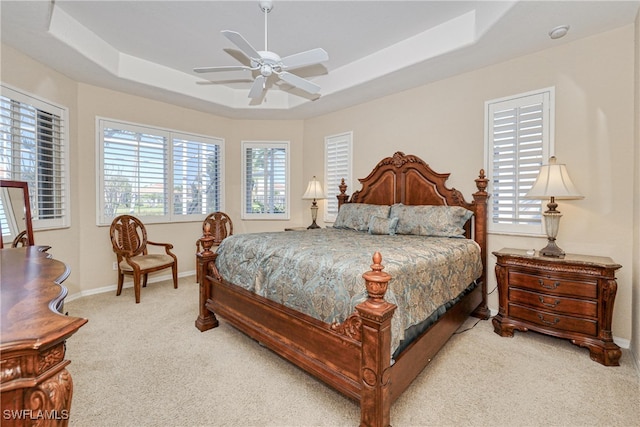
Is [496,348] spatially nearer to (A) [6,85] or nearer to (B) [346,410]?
(B) [346,410]

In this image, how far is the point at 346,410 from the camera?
1760 mm

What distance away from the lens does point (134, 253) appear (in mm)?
3996

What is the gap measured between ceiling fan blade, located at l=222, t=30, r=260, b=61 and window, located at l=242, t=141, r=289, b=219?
304 cm

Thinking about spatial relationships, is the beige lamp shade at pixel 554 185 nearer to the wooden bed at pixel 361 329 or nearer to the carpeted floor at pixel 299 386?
the wooden bed at pixel 361 329

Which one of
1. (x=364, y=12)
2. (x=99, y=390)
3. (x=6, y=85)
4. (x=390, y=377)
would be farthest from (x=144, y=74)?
(x=390, y=377)

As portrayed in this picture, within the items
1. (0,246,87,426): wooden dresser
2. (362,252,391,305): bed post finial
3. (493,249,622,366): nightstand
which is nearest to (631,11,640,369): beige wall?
(493,249,622,366): nightstand

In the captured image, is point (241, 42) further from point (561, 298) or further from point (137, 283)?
point (561, 298)

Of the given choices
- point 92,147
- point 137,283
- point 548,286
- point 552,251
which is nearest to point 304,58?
point 552,251

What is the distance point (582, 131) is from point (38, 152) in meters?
5.70

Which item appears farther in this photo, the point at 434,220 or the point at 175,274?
the point at 175,274

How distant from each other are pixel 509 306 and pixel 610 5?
8.52ft

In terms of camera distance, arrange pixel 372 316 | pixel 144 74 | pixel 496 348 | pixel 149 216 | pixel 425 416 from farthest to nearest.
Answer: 1. pixel 149 216
2. pixel 144 74
3. pixel 496 348
4. pixel 425 416
5. pixel 372 316

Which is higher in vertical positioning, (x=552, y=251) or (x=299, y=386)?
(x=552, y=251)

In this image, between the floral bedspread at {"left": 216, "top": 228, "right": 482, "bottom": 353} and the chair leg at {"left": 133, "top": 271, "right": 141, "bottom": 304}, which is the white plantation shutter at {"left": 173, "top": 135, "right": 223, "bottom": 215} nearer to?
the chair leg at {"left": 133, "top": 271, "right": 141, "bottom": 304}
